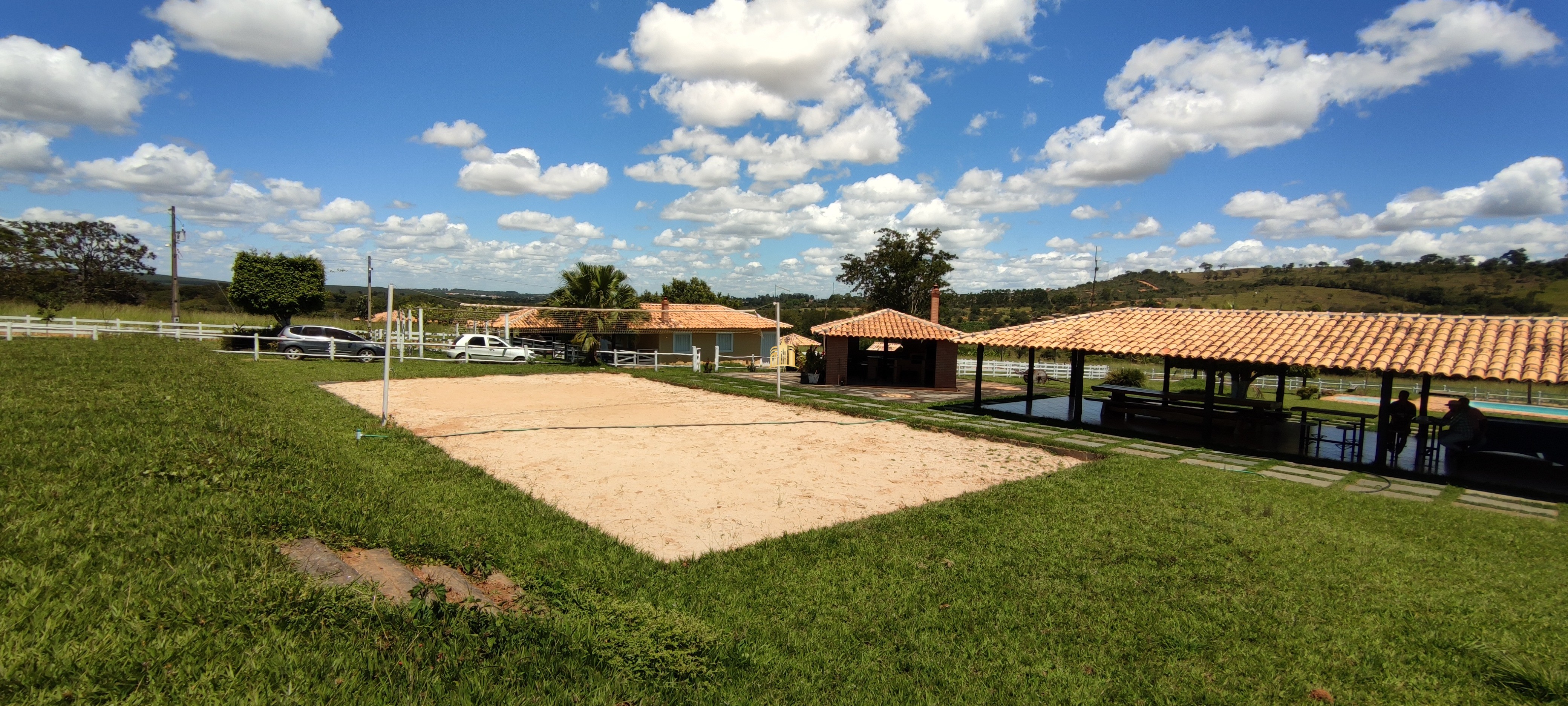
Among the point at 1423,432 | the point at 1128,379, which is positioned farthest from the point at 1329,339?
the point at 1128,379

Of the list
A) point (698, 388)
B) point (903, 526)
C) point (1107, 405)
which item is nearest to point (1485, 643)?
point (903, 526)

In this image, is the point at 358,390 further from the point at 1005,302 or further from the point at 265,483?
the point at 1005,302

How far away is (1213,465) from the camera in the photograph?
11.4 metres

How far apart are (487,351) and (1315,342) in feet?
86.7

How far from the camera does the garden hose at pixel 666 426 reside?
1195 cm

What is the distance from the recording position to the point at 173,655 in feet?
8.84

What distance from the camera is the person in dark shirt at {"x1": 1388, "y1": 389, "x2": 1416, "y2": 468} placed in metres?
11.6

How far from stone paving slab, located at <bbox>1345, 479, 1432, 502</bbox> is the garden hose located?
7897mm

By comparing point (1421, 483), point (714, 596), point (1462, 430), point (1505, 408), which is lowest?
point (1505, 408)

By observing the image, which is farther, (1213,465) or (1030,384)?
(1030,384)

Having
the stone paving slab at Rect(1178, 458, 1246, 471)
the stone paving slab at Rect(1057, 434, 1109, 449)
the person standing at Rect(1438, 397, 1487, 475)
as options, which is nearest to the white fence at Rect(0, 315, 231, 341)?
the stone paving slab at Rect(1057, 434, 1109, 449)

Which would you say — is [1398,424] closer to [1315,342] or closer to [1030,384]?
[1315,342]

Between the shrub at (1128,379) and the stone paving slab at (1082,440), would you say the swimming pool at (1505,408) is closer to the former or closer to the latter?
the shrub at (1128,379)

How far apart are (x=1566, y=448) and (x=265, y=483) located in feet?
56.4
